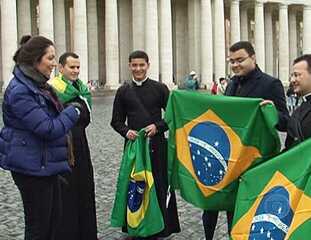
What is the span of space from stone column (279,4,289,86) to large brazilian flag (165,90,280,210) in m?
47.0

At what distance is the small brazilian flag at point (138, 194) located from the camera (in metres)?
5.82

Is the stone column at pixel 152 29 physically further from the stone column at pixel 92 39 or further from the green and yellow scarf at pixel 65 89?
the green and yellow scarf at pixel 65 89

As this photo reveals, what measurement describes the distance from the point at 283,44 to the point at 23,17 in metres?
24.0

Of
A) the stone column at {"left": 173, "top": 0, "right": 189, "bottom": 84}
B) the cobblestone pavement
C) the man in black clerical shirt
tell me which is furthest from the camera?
the stone column at {"left": 173, "top": 0, "right": 189, "bottom": 84}

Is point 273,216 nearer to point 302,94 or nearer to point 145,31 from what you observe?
point 302,94

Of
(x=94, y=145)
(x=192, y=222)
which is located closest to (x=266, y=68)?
(x=94, y=145)

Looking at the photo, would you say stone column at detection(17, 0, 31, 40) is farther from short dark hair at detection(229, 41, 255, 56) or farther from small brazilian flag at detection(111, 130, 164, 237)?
short dark hair at detection(229, 41, 255, 56)

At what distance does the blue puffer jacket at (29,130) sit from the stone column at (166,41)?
3636 centimetres

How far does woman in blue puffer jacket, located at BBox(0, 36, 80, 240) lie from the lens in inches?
163

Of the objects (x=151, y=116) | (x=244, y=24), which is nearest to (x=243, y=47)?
(x=151, y=116)

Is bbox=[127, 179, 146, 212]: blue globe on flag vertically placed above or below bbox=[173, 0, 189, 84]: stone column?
below

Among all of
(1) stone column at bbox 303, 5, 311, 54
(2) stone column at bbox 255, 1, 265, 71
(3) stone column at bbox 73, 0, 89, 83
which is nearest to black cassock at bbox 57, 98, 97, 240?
(3) stone column at bbox 73, 0, 89, 83

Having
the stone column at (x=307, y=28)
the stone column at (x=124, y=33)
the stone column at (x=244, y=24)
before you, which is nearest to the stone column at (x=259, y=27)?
the stone column at (x=244, y=24)

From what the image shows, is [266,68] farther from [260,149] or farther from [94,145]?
[260,149]
